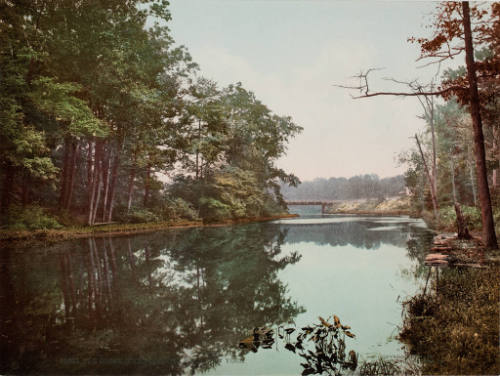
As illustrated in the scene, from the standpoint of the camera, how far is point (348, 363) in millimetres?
3553

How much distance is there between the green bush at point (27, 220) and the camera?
1526 cm

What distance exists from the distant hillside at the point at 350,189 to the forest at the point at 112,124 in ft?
116

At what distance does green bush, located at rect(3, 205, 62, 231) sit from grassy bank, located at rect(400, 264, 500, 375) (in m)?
17.0

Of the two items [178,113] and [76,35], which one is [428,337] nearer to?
[76,35]

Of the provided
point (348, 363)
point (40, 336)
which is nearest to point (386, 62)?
point (348, 363)

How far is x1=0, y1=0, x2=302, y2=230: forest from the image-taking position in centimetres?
1502

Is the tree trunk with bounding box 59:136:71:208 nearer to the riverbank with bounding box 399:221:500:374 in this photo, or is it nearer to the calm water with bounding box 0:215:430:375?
the calm water with bounding box 0:215:430:375

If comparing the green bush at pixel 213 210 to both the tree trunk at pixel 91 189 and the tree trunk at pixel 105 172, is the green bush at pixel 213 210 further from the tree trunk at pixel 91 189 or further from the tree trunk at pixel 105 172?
the tree trunk at pixel 91 189

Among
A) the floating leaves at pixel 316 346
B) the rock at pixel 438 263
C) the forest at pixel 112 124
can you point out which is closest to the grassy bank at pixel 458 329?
the floating leaves at pixel 316 346

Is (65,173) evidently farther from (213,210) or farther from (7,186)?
(213,210)

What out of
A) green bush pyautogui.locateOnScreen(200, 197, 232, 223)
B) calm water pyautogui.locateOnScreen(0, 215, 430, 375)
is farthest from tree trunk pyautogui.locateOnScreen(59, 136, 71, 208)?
green bush pyautogui.locateOnScreen(200, 197, 232, 223)

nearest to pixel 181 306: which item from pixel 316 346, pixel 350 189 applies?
pixel 316 346

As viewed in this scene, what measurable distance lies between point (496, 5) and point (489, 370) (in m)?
9.61

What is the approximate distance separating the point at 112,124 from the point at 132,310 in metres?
18.5
